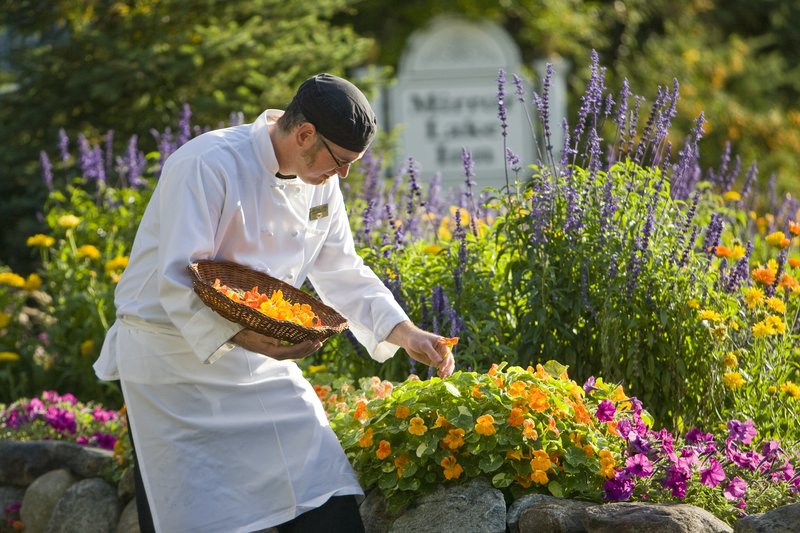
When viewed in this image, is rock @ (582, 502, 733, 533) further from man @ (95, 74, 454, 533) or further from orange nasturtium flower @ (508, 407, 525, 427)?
man @ (95, 74, 454, 533)

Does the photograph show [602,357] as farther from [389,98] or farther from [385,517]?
[389,98]

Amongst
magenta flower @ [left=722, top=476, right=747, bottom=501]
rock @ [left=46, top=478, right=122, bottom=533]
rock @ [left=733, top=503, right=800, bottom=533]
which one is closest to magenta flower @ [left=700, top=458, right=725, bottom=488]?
magenta flower @ [left=722, top=476, right=747, bottom=501]

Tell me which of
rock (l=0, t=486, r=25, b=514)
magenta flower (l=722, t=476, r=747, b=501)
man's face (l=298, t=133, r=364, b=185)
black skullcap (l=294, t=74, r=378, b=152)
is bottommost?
rock (l=0, t=486, r=25, b=514)

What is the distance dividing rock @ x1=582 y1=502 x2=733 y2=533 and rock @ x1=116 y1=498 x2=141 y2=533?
1.68 metres

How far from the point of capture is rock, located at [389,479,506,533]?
2900 mm

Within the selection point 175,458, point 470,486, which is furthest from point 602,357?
point 175,458

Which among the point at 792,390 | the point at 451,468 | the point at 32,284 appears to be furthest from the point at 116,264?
the point at 792,390

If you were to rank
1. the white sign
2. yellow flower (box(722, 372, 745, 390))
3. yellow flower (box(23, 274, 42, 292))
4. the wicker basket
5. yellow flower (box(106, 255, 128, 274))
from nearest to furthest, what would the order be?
1. the wicker basket
2. yellow flower (box(722, 372, 745, 390))
3. yellow flower (box(106, 255, 128, 274))
4. yellow flower (box(23, 274, 42, 292))
5. the white sign

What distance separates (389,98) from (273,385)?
841 centimetres

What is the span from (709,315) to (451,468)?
3.39 ft

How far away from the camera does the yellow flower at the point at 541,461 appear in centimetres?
293

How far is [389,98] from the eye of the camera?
36.1 ft

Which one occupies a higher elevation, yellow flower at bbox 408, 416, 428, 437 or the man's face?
the man's face

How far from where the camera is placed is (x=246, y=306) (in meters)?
2.52
